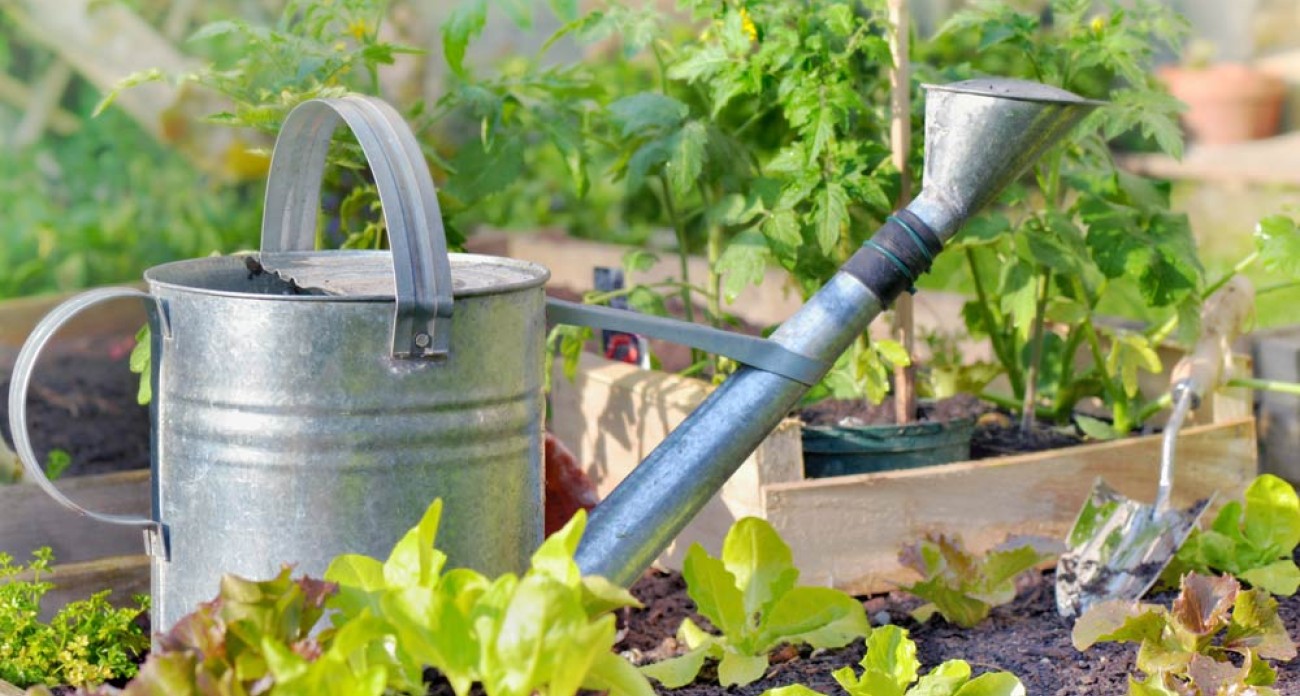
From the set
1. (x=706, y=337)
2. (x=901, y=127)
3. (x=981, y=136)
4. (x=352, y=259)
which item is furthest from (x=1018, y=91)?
(x=352, y=259)

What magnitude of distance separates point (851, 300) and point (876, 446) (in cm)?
55

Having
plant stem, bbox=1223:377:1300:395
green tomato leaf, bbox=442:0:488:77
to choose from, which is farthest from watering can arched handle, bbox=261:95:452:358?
plant stem, bbox=1223:377:1300:395

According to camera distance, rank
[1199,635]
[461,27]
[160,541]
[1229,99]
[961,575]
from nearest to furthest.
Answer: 1. [160,541]
2. [1199,635]
3. [961,575]
4. [461,27]
5. [1229,99]

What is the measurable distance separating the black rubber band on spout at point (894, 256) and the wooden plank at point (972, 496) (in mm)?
437

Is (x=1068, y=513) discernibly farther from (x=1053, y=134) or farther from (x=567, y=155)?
(x=567, y=155)

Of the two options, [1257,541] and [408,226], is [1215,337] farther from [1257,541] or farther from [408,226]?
[408,226]

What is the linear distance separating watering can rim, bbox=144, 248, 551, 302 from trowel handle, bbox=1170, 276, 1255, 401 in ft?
3.51

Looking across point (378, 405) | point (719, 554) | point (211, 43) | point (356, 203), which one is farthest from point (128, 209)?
point (378, 405)

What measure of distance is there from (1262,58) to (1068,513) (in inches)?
251

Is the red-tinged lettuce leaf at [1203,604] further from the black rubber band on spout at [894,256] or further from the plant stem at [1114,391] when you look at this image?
the plant stem at [1114,391]

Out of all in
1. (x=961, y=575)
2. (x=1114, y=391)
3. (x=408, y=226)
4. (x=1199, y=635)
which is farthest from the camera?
(x=1114, y=391)

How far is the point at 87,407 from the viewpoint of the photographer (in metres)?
3.21

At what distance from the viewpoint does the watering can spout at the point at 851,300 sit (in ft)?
5.23

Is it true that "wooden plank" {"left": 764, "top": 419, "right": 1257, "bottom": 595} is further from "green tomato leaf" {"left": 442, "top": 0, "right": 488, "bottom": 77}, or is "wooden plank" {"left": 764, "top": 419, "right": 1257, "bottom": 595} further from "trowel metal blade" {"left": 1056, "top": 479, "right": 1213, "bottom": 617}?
"green tomato leaf" {"left": 442, "top": 0, "right": 488, "bottom": 77}
